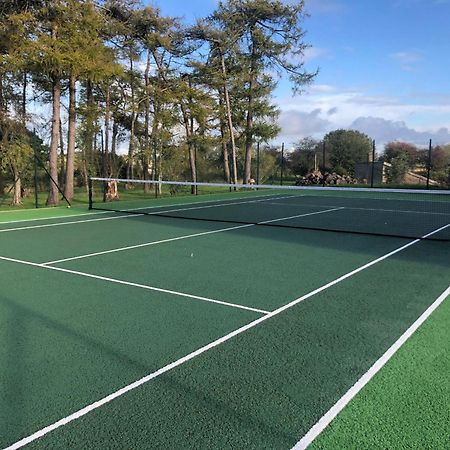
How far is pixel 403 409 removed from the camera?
2748 millimetres

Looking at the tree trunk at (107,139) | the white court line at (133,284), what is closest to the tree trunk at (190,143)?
the tree trunk at (107,139)

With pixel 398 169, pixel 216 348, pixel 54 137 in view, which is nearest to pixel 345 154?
pixel 398 169

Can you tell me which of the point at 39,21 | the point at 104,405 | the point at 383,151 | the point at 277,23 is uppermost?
the point at 277,23

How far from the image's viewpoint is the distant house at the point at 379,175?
1019 inches

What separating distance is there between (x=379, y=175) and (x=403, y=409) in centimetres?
2633

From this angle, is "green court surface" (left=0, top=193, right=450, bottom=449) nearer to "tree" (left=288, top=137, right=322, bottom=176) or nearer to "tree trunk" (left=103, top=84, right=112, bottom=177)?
"tree trunk" (left=103, top=84, right=112, bottom=177)

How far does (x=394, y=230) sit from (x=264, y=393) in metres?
8.50

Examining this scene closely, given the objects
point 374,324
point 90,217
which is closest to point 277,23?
point 90,217

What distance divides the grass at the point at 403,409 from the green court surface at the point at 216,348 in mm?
10

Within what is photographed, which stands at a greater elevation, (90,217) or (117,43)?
(117,43)

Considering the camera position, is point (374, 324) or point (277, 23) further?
point (277, 23)

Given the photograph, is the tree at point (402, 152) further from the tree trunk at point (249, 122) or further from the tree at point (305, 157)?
the tree trunk at point (249, 122)

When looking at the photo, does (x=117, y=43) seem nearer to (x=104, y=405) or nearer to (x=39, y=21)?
(x=39, y=21)

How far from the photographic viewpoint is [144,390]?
3.01m
